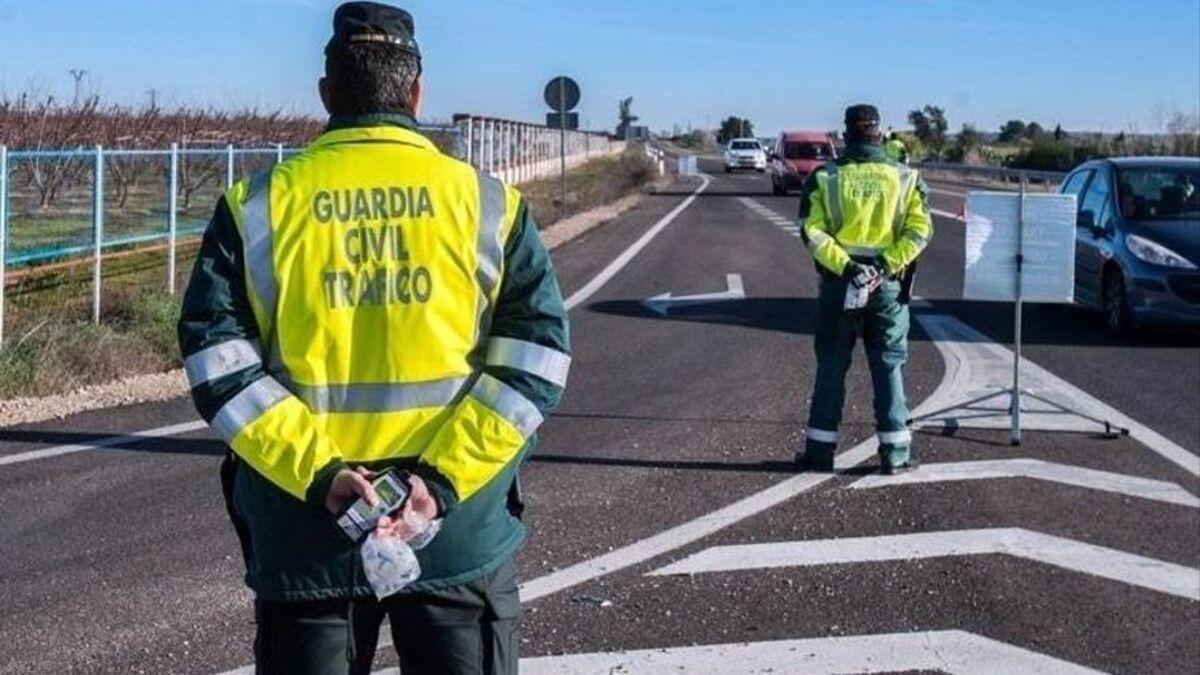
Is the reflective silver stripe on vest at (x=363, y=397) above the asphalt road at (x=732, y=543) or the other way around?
above

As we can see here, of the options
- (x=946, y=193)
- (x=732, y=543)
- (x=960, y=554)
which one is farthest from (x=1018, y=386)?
(x=946, y=193)

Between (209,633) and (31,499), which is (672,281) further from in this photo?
(209,633)

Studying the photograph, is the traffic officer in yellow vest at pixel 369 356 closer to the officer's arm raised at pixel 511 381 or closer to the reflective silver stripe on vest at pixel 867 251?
the officer's arm raised at pixel 511 381

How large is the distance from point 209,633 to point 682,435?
4331 millimetres

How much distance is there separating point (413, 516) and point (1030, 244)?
7.07m

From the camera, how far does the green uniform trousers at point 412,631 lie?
3264 millimetres

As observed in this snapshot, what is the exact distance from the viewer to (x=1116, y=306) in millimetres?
14727

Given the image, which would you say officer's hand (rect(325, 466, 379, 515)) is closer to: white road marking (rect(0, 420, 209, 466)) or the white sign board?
white road marking (rect(0, 420, 209, 466))

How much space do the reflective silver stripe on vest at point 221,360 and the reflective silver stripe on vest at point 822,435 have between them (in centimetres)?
568

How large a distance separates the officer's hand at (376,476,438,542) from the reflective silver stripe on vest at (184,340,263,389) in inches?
15.6

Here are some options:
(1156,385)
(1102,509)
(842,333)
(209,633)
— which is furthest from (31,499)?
(1156,385)

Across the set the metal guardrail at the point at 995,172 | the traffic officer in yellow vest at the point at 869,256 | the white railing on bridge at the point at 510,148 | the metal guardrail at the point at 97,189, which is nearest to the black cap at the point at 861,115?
the traffic officer in yellow vest at the point at 869,256

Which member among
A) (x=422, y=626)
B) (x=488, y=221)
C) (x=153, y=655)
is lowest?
(x=153, y=655)

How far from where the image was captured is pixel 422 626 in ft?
10.7
